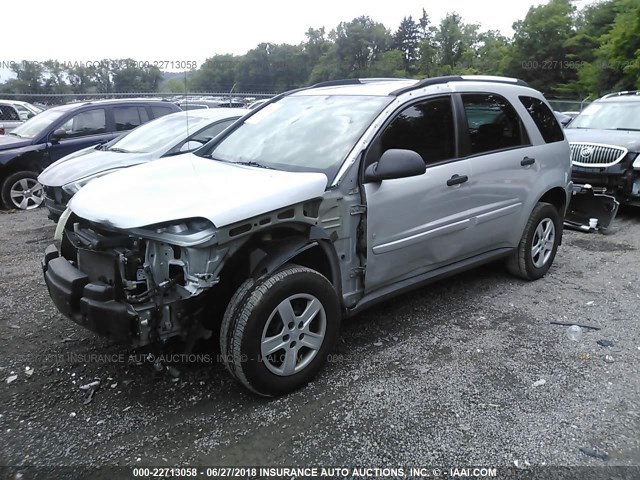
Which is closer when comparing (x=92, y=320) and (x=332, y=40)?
(x=92, y=320)

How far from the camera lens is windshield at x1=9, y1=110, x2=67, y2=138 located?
847 centimetres

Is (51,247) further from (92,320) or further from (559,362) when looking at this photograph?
(559,362)

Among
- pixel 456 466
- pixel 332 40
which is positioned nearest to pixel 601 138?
pixel 456 466

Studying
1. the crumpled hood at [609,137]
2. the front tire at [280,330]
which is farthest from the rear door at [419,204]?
the crumpled hood at [609,137]

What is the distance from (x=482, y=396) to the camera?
3072 millimetres

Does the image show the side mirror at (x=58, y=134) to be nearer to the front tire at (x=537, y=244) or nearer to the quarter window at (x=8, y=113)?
the quarter window at (x=8, y=113)

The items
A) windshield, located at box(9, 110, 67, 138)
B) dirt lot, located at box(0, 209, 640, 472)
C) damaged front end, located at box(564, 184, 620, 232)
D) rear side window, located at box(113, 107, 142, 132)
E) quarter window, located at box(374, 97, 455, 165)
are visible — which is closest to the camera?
dirt lot, located at box(0, 209, 640, 472)

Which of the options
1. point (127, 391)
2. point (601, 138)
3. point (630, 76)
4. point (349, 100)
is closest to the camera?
point (127, 391)

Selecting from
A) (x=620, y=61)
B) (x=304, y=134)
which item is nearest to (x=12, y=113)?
(x=304, y=134)

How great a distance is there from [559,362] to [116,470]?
9.23ft

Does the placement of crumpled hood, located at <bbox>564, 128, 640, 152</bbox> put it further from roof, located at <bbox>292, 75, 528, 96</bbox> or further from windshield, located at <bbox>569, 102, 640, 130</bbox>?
roof, located at <bbox>292, 75, 528, 96</bbox>

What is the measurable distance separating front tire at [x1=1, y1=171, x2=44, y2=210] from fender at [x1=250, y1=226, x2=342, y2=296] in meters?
6.69

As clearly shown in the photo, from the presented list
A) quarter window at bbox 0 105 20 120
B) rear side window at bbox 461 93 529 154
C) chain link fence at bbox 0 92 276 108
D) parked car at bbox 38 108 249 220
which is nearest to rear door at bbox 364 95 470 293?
rear side window at bbox 461 93 529 154

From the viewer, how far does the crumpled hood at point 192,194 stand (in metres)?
2.69
